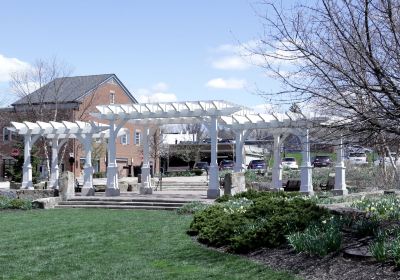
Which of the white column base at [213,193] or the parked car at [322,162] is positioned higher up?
the parked car at [322,162]

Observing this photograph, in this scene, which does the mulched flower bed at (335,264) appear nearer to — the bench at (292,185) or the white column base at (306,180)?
the white column base at (306,180)

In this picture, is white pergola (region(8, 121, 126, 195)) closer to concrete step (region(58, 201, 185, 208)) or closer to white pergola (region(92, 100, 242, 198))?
white pergola (region(92, 100, 242, 198))

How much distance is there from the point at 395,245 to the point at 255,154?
213 ft

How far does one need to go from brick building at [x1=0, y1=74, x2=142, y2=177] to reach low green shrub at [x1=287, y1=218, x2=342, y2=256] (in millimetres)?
32117

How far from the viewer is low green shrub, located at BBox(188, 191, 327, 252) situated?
9.07 metres

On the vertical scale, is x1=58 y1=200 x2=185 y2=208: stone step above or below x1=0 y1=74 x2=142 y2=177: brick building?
below

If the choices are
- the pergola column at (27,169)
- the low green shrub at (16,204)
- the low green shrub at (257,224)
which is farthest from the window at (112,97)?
the low green shrub at (257,224)

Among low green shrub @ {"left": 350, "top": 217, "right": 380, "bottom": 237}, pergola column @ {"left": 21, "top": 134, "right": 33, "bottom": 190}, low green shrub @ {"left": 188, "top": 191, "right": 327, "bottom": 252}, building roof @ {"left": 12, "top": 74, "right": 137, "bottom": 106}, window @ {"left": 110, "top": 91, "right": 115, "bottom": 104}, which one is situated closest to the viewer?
low green shrub @ {"left": 350, "top": 217, "right": 380, "bottom": 237}

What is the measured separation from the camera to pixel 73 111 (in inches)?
1742

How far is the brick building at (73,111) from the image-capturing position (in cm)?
4159

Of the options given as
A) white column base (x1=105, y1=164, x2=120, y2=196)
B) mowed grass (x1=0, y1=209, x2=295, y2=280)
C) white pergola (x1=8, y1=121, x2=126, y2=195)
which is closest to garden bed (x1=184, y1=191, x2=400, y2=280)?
mowed grass (x1=0, y1=209, x2=295, y2=280)

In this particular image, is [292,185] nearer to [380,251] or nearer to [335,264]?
[335,264]

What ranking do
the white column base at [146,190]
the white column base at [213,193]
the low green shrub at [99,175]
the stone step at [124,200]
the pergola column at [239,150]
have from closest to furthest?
the stone step at [124,200]
the white column base at [213,193]
the pergola column at [239,150]
the white column base at [146,190]
the low green shrub at [99,175]

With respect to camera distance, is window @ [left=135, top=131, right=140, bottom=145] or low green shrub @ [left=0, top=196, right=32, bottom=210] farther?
window @ [left=135, top=131, right=140, bottom=145]
